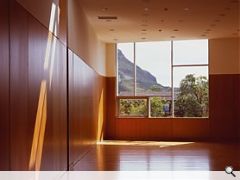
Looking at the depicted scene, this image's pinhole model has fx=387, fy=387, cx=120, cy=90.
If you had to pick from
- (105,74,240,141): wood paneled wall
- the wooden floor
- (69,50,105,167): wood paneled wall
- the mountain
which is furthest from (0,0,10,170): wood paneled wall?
the mountain

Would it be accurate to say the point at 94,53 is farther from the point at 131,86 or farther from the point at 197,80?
the point at 197,80

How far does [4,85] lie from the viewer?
14.5 feet

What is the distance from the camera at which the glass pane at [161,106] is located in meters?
16.0

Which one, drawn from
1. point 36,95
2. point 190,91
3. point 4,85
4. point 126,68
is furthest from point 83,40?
point 4,85

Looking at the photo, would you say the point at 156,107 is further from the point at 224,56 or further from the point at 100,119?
the point at 224,56

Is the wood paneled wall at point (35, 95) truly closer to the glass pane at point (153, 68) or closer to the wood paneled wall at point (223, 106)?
the glass pane at point (153, 68)

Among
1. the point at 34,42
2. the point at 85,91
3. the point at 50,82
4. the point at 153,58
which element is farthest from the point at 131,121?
the point at 34,42

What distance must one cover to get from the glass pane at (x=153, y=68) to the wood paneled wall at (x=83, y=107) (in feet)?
7.74

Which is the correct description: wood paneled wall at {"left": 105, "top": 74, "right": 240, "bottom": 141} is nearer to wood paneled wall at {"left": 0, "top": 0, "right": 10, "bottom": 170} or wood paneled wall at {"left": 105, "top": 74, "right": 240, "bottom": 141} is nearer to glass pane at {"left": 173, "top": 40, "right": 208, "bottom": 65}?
glass pane at {"left": 173, "top": 40, "right": 208, "bottom": 65}

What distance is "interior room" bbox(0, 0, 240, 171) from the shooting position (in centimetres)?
523

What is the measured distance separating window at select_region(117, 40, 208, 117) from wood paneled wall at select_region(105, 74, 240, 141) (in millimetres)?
310

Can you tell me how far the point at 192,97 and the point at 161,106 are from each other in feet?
4.34

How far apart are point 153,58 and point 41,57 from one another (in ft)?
34.1

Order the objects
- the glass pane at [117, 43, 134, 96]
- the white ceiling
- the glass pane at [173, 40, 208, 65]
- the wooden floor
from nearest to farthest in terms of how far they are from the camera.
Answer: the wooden floor
the white ceiling
the glass pane at [173, 40, 208, 65]
the glass pane at [117, 43, 134, 96]
